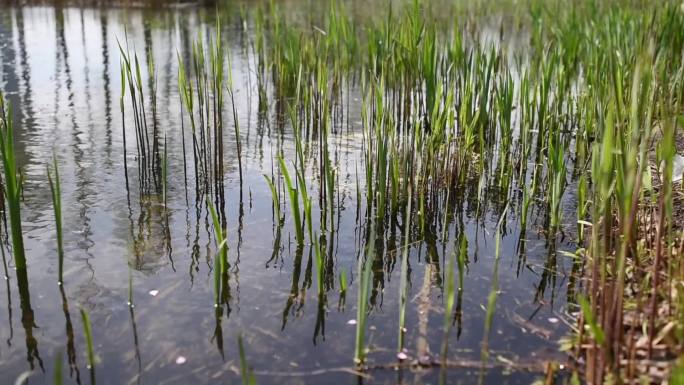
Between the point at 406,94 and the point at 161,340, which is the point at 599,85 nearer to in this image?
the point at 406,94

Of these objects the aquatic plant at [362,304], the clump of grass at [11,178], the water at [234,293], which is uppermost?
the clump of grass at [11,178]

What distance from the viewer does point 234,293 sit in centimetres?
265

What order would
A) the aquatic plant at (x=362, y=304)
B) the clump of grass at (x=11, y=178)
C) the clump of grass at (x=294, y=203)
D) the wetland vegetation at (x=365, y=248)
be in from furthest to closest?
the clump of grass at (x=294, y=203)
the clump of grass at (x=11, y=178)
the wetland vegetation at (x=365, y=248)
the aquatic plant at (x=362, y=304)

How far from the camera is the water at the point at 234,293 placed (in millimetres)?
2184

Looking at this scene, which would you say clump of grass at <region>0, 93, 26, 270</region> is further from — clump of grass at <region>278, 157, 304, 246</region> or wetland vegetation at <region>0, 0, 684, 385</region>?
clump of grass at <region>278, 157, 304, 246</region>

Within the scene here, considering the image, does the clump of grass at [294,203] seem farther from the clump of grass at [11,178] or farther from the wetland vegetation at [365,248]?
the clump of grass at [11,178]

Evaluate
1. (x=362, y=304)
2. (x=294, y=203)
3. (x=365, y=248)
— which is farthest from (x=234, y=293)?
(x=362, y=304)

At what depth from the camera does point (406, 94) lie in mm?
4230

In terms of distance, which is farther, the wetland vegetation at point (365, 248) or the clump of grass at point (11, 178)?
the clump of grass at point (11, 178)

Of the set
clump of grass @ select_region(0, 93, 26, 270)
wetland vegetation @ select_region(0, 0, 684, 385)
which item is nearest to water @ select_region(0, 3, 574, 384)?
wetland vegetation @ select_region(0, 0, 684, 385)

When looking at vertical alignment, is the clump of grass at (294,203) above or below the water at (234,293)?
above

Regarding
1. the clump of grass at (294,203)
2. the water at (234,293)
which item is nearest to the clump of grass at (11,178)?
the water at (234,293)

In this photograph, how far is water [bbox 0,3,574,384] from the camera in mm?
2184

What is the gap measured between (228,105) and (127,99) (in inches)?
35.7
